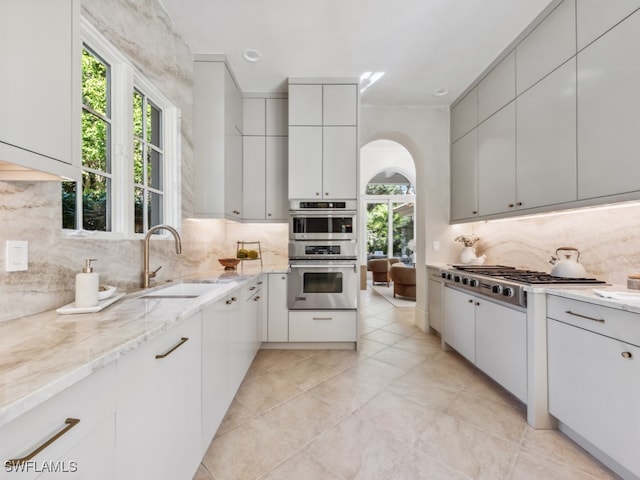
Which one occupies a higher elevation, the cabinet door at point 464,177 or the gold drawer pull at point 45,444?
the cabinet door at point 464,177

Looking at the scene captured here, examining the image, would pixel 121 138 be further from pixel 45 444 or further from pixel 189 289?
pixel 45 444

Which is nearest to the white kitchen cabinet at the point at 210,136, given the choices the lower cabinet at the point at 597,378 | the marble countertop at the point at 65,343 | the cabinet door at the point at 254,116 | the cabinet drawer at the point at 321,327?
the cabinet door at the point at 254,116

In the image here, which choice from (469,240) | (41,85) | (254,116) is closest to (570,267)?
(469,240)

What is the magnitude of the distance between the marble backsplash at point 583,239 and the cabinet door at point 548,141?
1.04ft

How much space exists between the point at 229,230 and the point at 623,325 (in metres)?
3.44

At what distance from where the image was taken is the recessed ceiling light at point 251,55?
8.44ft

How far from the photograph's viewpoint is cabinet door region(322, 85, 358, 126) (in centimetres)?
298

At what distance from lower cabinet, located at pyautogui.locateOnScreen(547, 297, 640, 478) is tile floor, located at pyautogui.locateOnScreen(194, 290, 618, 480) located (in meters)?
0.20

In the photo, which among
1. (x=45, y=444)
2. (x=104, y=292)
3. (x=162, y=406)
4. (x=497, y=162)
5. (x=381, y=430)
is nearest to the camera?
(x=45, y=444)

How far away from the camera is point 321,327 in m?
2.97

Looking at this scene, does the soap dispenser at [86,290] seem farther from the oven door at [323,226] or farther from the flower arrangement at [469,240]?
the flower arrangement at [469,240]

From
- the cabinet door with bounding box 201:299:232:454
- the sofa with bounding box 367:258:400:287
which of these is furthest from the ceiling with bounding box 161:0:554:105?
the sofa with bounding box 367:258:400:287

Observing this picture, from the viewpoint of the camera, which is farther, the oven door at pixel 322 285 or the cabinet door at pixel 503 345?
the oven door at pixel 322 285

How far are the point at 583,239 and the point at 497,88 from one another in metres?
1.53
